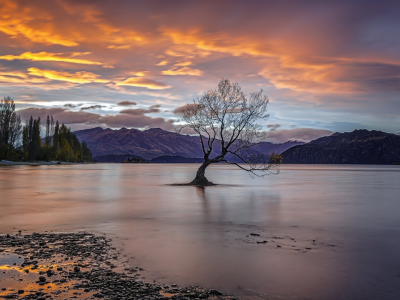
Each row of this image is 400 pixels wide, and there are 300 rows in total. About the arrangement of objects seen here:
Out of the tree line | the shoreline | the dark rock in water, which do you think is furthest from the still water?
the tree line

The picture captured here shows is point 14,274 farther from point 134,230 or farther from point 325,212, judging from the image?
point 325,212

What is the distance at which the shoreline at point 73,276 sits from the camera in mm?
7684

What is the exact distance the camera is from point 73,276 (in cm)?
870

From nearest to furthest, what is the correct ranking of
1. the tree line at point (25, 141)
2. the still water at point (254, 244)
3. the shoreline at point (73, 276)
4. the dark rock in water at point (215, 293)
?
the shoreline at point (73, 276) < the dark rock in water at point (215, 293) < the still water at point (254, 244) < the tree line at point (25, 141)

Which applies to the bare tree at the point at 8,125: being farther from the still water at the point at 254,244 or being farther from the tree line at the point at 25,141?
the still water at the point at 254,244

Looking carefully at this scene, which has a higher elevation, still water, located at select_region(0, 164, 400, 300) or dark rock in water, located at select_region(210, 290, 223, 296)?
dark rock in water, located at select_region(210, 290, 223, 296)

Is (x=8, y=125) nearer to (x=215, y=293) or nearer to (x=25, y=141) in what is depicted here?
(x=25, y=141)

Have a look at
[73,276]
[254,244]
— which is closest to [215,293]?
[73,276]

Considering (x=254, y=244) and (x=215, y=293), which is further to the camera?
(x=254, y=244)

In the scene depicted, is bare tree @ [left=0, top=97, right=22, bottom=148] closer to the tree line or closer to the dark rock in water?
the tree line

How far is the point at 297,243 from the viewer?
13820 mm

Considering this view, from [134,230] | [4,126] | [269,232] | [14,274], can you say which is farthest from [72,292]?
[4,126]

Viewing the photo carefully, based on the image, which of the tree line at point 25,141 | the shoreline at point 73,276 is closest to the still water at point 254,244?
the shoreline at point 73,276

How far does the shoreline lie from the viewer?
25.2ft
